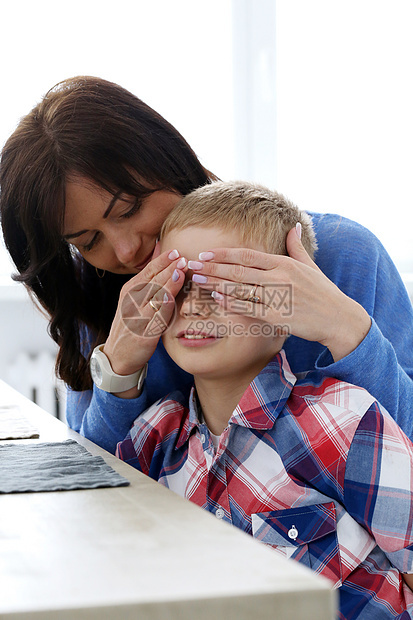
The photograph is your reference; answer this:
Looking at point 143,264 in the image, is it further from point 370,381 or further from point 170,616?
point 170,616

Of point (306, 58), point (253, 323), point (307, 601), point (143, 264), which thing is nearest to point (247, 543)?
point (307, 601)

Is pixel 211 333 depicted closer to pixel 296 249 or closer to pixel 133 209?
pixel 296 249

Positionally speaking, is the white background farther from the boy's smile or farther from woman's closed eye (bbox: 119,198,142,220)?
the boy's smile

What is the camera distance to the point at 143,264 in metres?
1.22

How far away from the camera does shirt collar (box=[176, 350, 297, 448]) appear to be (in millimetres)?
837

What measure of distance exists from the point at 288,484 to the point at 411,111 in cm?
262

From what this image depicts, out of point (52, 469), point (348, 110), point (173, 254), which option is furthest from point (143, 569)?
point (348, 110)

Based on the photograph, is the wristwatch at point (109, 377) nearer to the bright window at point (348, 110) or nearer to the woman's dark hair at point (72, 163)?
the woman's dark hair at point (72, 163)

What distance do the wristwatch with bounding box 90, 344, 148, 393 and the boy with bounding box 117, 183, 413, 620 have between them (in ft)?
0.18

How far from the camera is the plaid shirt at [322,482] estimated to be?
0.74 meters

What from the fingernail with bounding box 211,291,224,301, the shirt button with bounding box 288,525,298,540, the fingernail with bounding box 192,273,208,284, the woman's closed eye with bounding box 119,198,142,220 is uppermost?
the woman's closed eye with bounding box 119,198,142,220

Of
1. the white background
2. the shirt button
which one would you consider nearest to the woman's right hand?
the shirt button

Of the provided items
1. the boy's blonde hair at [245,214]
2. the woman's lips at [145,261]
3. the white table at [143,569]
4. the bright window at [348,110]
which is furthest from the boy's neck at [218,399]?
the bright window at [348,110]

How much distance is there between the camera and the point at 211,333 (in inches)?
34.8
